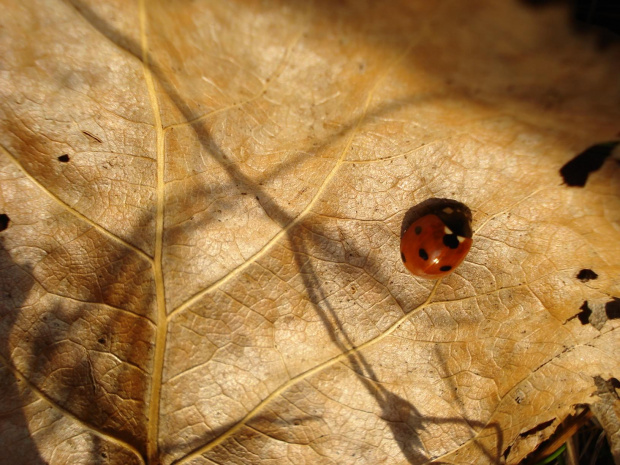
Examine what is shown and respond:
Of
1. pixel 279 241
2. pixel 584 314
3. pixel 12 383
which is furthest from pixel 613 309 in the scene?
pixel 12 383

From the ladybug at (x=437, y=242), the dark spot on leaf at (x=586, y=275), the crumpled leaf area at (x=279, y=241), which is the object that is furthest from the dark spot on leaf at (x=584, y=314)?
the ladybug at (x=437, y=242)

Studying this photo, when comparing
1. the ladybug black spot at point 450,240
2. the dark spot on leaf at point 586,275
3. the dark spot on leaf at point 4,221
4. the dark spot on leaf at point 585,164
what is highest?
the dark spot on leaf at point 4,221

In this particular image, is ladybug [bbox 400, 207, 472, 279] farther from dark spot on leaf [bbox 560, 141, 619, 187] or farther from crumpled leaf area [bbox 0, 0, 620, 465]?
dark spot on leaf [bbox 560, 141, 619, 187]

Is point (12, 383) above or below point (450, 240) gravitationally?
below

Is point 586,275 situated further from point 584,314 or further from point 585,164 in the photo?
point 585,164

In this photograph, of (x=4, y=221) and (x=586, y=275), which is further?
(x=586, y=275)

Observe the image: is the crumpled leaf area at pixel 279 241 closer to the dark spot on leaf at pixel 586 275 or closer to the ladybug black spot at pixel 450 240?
the dark spot on leaf at pixel 586 275

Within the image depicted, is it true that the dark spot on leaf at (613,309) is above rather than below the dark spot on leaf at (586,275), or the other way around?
below
